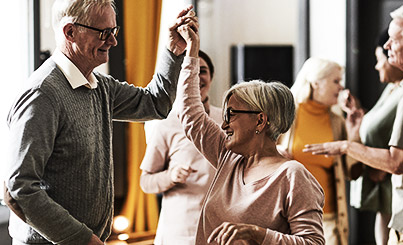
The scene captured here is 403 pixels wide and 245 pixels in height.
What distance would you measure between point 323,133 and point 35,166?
7.29 ft

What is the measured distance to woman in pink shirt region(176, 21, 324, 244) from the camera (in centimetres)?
178

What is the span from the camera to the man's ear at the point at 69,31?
192 centimetres

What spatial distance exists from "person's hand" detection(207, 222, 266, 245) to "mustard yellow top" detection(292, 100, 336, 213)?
1.82 meters

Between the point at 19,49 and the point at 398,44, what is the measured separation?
2.05m

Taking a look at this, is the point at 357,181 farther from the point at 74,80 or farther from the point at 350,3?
the point at 74,80

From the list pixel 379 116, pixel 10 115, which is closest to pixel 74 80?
pixel 10 115

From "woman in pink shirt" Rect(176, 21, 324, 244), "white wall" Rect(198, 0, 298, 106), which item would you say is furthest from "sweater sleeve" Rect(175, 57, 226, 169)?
"white wall" Rect(198, 0, 298, 106)

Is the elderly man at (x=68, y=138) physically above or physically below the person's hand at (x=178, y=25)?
below

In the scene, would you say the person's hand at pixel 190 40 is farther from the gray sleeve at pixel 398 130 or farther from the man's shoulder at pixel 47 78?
the gray sleeve at pixel 398 130

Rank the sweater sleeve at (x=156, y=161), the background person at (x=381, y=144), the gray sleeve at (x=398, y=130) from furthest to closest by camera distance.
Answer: the background person at (x=381, y=144) → the gray sleeve at (x=398, y=130) → the sweater sleeve at (x=156, y=161)

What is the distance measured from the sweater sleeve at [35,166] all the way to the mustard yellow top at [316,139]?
6.49 feet

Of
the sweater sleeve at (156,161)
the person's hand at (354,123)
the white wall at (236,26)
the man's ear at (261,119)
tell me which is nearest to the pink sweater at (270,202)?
the man's ear at (261,119)

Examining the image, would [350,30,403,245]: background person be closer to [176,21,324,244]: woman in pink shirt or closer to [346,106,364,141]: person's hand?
[346,106,364,141]: person's hand

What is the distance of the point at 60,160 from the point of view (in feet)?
6.04
